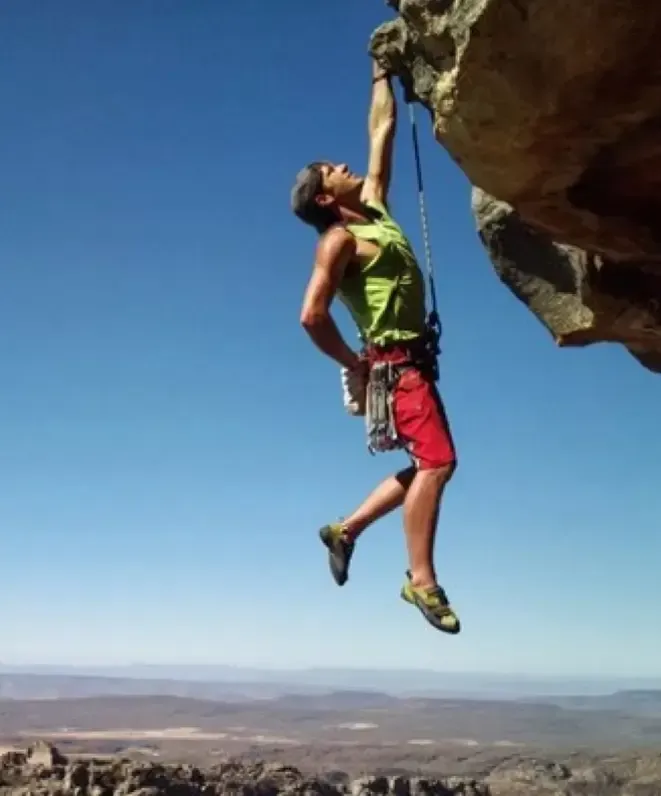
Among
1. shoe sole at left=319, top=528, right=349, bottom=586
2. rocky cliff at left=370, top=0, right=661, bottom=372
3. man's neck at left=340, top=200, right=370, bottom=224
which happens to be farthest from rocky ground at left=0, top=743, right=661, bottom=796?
man's neck at left=340, top=200, right=370, bottom=224

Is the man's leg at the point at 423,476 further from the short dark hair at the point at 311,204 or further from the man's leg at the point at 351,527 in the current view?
the short dark hair at the point at 311,204

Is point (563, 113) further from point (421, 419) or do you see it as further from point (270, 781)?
point (270, 781)

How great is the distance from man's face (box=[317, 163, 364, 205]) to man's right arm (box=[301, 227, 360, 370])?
209 millimetres

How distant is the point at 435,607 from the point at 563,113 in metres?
2.43

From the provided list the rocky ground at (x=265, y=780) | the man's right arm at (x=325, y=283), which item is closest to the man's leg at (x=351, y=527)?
the man's right arm at (x=325, y=283)

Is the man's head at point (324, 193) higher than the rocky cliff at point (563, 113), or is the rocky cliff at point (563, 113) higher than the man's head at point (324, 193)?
the rocky cliff at point (563, 113)

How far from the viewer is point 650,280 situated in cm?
733

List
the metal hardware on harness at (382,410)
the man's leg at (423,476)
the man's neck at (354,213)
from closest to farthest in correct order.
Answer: the man's leg at (423,476), the metal hardware on harness at (382,410), the man's neck at (354,213)

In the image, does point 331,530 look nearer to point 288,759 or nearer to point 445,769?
point 445,769

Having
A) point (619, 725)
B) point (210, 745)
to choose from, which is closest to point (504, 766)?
point (210, 745)

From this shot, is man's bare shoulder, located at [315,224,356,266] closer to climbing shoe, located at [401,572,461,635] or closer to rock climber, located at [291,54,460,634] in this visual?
rock climber, located at [291,54,460,634]

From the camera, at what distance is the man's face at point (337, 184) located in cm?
524

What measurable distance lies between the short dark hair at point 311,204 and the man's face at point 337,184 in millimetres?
26

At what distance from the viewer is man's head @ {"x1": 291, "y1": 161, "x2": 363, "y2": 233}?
5227 millimetres
